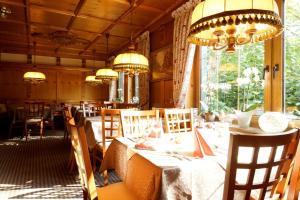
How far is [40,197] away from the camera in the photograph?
8.11 feet

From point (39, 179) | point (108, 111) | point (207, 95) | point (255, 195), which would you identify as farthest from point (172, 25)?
point (255, 195)

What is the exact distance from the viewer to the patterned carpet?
8.48 feet

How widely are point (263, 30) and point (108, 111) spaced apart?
5.62ft

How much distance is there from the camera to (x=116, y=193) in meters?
1.46

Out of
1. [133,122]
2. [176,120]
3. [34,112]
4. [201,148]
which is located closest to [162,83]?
[176,120]

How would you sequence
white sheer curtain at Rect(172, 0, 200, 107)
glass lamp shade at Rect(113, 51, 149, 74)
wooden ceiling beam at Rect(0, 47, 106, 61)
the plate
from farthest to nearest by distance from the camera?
wooden ceiling beam at Rect(0, 47, 106, 61)
white sheer curtain at Rect(172, 0, 200, 107)
glass lamp shade at Rect(113, 51, 149, 74)
the plate

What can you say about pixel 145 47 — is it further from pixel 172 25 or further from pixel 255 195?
pixel 255 195

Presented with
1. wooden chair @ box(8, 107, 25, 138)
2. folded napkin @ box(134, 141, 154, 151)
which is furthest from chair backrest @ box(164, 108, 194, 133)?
wooden chair @ box(8, 107, 25, 138)

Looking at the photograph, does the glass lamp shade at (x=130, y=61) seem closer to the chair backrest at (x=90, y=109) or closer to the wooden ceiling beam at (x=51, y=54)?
the chair backrest at (x=90, y=109)

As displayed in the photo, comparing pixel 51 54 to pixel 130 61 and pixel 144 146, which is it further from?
pixel 144 146

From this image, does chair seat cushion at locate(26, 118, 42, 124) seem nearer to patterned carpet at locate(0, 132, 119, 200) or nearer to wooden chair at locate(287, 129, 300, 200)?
patterned carpet at locate(0, 132, 119, 200)

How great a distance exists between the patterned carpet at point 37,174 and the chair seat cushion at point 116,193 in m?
1.21

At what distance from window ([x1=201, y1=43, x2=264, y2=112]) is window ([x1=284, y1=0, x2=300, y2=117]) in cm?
31

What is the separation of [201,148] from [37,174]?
279 centimetres
